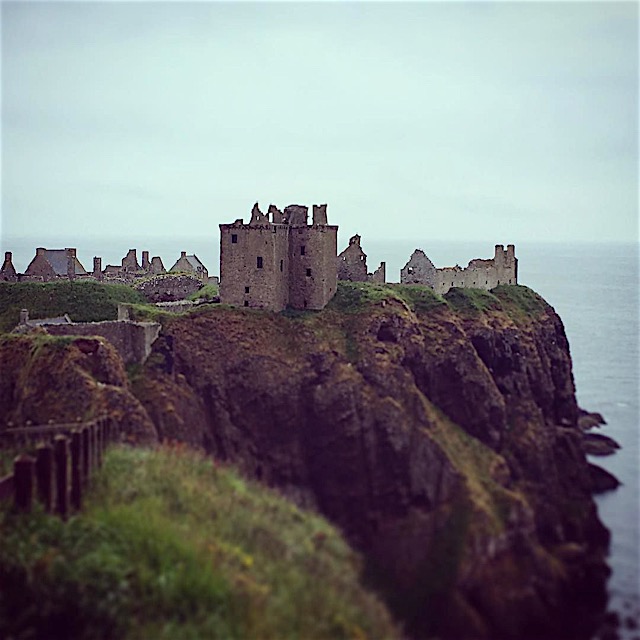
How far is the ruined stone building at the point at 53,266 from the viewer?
228 feet

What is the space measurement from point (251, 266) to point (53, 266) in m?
26.1

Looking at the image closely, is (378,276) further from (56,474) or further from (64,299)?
(56,474)

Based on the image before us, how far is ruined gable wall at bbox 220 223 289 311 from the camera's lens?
177ft

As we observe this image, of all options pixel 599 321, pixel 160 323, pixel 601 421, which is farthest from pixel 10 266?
pixel 599 321

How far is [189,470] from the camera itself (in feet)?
113

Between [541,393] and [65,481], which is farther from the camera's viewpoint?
[541,393]

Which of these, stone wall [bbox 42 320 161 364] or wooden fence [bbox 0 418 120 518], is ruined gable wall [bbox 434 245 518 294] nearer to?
stone wall [bbox 42 320 161 364]

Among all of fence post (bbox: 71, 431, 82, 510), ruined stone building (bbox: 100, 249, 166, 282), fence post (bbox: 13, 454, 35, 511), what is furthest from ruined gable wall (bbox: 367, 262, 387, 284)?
→ fence post (bbox: 13, 454, 35, 511)

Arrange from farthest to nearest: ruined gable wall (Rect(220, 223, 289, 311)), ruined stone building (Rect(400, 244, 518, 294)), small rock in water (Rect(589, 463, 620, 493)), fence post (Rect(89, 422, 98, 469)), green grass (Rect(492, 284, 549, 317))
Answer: green grass (Rect(492, 284, 549, 317))
ruined stone building (Rect(400, 244, 518, 294))
small rock in water (Rect(589, 463, 620, 493))
ruined gable wall (Rect(220, 223, 289, 311))
fence post (Rect(89, 422, 98, 469))

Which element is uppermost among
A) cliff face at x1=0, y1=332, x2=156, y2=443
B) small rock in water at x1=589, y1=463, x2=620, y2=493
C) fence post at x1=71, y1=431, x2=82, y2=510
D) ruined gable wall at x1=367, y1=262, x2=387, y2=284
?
ruined gable wall at x1=367, y1=262, x2=387, y2=284

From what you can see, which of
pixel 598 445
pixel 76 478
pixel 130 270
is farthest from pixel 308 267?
pixel 130 270

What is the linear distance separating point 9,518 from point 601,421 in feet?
177

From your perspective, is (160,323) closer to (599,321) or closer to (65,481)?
(65,481)

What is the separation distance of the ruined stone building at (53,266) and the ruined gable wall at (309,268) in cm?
2040
